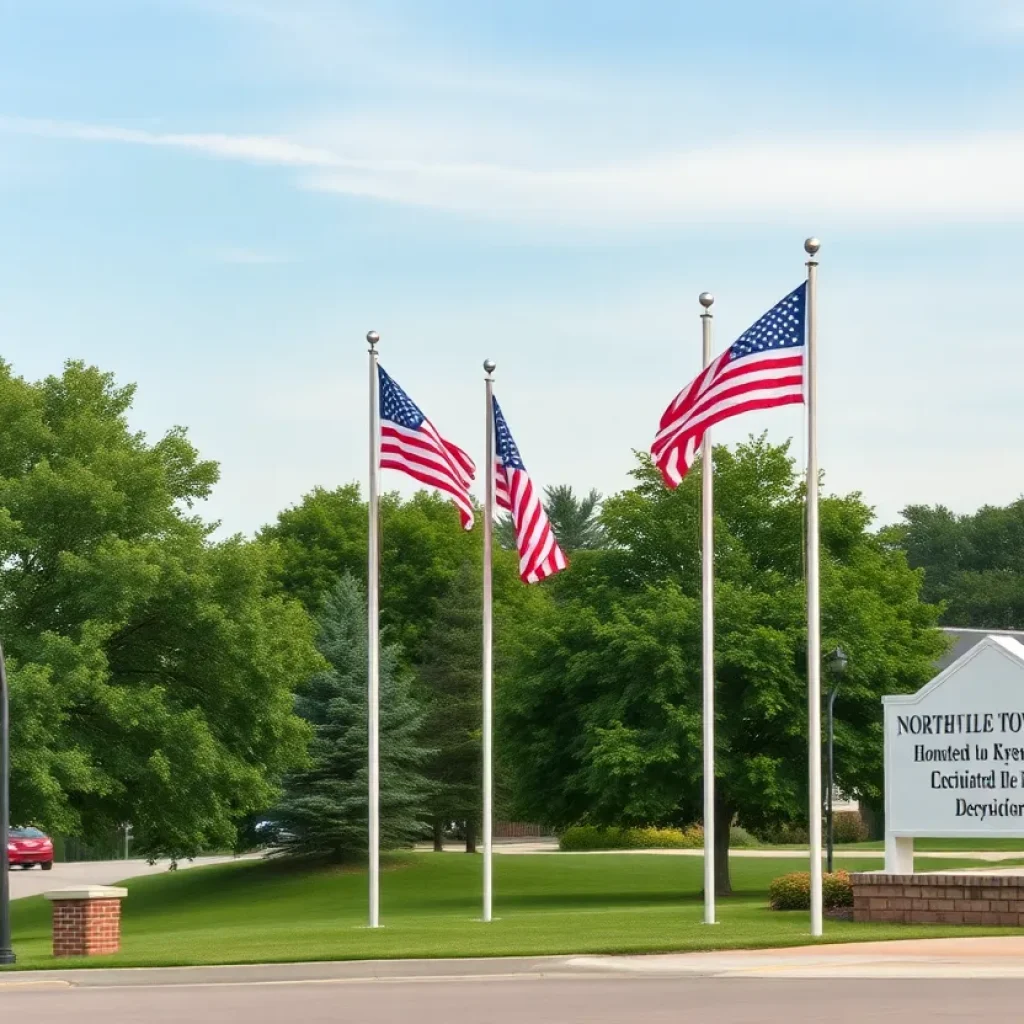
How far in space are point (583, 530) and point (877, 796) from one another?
8353 centimetres

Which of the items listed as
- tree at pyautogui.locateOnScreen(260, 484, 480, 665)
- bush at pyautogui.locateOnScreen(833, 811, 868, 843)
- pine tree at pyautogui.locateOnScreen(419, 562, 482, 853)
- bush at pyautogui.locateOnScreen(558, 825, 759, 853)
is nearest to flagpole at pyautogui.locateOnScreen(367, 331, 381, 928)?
pine tree at pyautogui.locateOnScreen(419, 562, 482, 853)

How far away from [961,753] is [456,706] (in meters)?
37.2

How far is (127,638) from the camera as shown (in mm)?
48062

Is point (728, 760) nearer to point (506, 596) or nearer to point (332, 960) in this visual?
point (332, 960)

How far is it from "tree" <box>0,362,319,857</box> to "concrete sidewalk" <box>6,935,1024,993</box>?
1891 centimetres

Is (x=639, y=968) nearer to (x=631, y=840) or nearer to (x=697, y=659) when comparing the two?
(x=697, y=659)

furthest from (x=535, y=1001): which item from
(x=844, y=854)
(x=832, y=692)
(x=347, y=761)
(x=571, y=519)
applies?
(x=571, y=519)

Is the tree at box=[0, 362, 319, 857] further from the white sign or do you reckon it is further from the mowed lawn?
the white sign


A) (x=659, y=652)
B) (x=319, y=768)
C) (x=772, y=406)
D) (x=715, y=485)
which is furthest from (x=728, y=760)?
(x=772, y=406)

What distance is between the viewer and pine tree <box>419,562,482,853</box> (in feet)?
210

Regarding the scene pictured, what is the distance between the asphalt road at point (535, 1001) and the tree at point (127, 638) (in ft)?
72.5

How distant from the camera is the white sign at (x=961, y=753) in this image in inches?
1096

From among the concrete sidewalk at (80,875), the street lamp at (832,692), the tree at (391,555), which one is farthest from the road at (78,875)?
the street lamp at (832,692)

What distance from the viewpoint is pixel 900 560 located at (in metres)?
52.3
